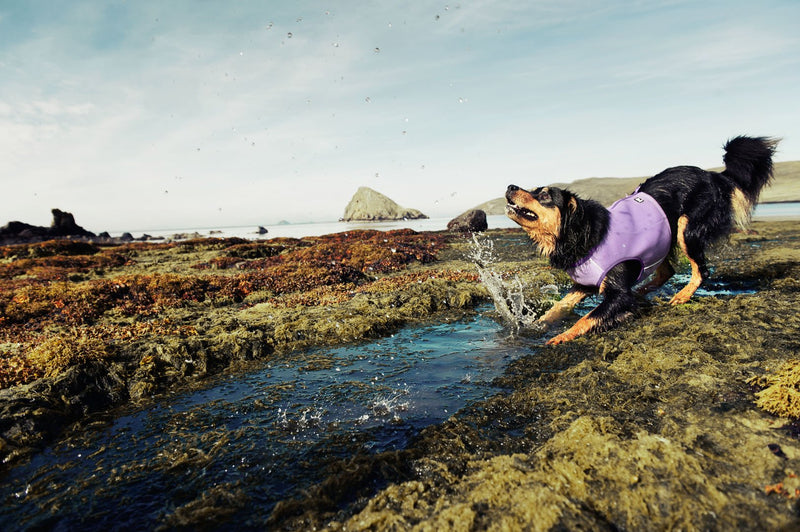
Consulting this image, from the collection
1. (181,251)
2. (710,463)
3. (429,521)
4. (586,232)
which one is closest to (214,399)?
(429,521)

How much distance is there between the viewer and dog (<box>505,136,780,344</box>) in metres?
4.86

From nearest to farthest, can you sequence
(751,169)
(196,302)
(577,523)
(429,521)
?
(577,523), (429,521), (751,169), (196,302)

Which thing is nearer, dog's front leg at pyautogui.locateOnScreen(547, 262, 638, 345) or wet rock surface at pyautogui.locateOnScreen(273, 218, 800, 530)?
wet rock surface at pyautogui.locateOnScreen(273, 218, 800, 530)

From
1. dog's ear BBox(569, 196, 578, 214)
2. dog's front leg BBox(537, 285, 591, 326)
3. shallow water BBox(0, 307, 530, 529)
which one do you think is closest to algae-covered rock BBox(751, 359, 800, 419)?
shallow water BBox(0, 307, 530, 529)

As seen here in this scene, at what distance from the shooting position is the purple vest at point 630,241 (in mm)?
5000

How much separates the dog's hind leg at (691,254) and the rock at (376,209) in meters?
80.1

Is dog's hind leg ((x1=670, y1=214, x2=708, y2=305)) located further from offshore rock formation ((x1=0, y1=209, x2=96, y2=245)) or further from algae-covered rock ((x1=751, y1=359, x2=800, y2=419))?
offshore rock formation ((x1=0, y1=209, x2=96, y2=245))

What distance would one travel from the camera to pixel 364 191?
287 feet

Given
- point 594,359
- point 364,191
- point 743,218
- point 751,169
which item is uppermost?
point 364,191

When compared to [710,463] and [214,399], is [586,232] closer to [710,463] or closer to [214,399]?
[710,463]

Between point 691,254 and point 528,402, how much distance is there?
456 cm

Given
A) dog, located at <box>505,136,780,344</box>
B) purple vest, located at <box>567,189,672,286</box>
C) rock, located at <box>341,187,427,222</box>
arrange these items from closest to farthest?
dog, located at <box>505,136,780,344</box>
purple vest, located at <box>567,189,672,286</box>
rock, located at <box>341,187,427,222</box>

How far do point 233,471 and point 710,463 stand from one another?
3.05m

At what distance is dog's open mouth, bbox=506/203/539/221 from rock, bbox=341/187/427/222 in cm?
8098
